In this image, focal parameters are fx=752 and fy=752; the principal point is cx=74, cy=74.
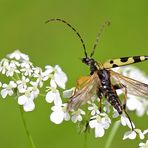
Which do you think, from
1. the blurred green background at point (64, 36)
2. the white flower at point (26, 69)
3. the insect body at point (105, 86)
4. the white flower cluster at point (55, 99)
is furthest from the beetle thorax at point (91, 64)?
the blurred green background at point (64, 36)

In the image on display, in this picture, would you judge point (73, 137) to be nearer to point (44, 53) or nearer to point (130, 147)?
point (130, 147)

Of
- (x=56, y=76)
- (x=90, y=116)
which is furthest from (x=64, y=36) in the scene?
(x=90, y=116)

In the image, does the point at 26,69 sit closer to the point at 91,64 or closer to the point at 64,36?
the point at 91,64

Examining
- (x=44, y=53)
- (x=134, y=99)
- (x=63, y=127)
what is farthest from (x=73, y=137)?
Result: (x=134, y=99)

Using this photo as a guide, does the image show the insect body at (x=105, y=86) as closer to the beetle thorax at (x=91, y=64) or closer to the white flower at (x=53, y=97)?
the beetle thorax at (x=91, y=64)

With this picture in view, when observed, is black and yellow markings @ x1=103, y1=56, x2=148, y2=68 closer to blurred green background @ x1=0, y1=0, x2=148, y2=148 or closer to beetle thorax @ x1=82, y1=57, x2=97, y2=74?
beetle thorax @ x1=82, y1=57, x2=97, y2=74
